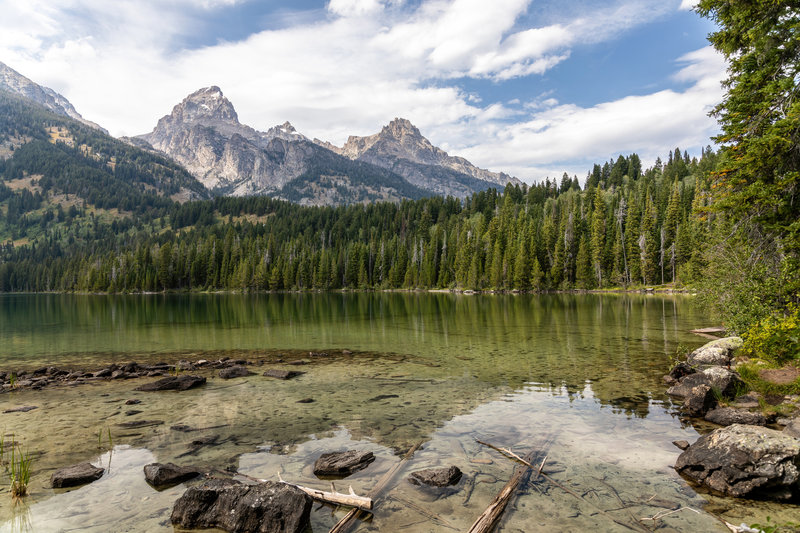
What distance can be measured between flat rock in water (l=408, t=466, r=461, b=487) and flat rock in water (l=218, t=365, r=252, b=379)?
1537 centimetres

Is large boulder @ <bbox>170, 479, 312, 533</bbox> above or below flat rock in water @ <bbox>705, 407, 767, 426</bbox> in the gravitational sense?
above

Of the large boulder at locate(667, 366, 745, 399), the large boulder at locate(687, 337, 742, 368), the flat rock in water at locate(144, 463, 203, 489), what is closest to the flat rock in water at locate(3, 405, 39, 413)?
the flat rock in water at locate(144, 463, 203, 489)

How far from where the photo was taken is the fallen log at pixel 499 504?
745cm

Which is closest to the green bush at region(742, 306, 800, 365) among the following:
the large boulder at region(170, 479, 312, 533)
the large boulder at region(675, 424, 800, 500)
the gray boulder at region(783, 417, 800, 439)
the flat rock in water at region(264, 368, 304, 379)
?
the gray boulder at region(783, 417, 800, 439)

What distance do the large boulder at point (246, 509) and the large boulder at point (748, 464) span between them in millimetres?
8874

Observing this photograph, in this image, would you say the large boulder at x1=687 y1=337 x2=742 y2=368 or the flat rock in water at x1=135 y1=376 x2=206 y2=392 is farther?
the large boulder at x1=687 y1=337 x2=742 y2=368

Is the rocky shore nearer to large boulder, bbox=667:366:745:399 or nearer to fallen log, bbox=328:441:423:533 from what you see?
large boulder, bbox=667:366:745:399

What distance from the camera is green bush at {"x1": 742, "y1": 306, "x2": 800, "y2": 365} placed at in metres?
15.2

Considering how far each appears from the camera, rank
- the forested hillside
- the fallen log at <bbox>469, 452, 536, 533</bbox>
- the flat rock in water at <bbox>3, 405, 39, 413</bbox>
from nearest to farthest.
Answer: the fallen log at <bbox>469, 452, 536, 533</bbox>
the flat rock in water at <bbox>3, 405, 39, 413</bbox>
the forested hillside

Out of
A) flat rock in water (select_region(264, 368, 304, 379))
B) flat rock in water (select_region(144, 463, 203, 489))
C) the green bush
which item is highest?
the green bush

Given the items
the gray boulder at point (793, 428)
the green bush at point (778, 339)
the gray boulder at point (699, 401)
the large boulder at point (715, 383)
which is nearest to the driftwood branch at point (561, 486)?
the gray boulder at point (793, 428)

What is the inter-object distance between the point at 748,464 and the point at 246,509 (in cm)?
1055

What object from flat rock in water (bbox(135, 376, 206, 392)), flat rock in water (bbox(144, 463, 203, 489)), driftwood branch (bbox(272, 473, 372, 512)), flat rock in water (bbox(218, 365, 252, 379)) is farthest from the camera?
flat rock in water (bbox(218, 365, 252, 379))

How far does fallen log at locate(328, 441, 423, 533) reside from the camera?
24.9 ft
